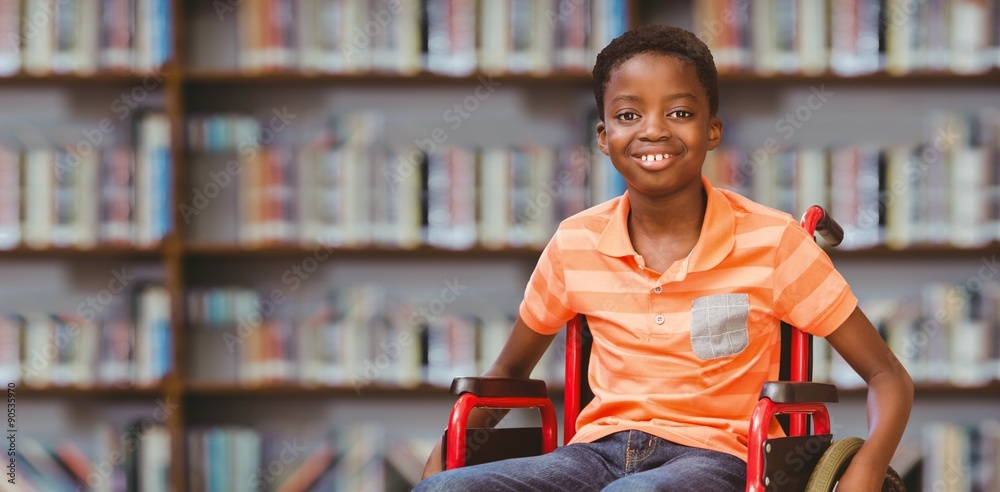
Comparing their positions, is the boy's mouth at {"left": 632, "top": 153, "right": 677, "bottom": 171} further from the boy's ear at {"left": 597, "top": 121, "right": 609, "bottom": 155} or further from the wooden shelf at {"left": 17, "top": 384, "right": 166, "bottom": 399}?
the wooden shelf at {"left": 17, "top": 384, "right": 166, "bottom": 399}

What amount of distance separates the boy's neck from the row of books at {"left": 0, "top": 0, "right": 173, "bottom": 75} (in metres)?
1.74

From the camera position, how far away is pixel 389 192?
2.90 meters

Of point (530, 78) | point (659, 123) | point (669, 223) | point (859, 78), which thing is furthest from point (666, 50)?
point (859, 78)

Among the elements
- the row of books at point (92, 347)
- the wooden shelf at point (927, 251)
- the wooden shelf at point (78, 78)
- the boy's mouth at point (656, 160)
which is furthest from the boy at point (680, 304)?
the wooden shelf at point (78, 78)

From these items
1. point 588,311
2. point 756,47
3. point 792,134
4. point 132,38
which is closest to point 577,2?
point 756,47

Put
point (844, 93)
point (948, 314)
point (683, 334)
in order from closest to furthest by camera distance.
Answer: point (683, 334), point (948, 314), point (844, 93)

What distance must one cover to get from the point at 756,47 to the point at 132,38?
1660mm

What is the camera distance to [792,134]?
3098mm

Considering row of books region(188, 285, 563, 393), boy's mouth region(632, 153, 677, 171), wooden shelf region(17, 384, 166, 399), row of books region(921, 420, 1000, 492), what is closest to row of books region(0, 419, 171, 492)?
wooden shelf region(17, 384, 166, 399)

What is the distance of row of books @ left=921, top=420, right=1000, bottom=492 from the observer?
9.11 feet

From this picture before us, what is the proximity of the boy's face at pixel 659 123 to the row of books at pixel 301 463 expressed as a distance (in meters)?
1.63

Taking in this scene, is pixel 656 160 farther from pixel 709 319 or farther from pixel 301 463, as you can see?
pixel 301 463

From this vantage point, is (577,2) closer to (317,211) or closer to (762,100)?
(762,100)

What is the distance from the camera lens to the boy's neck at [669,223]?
1.56 meters
